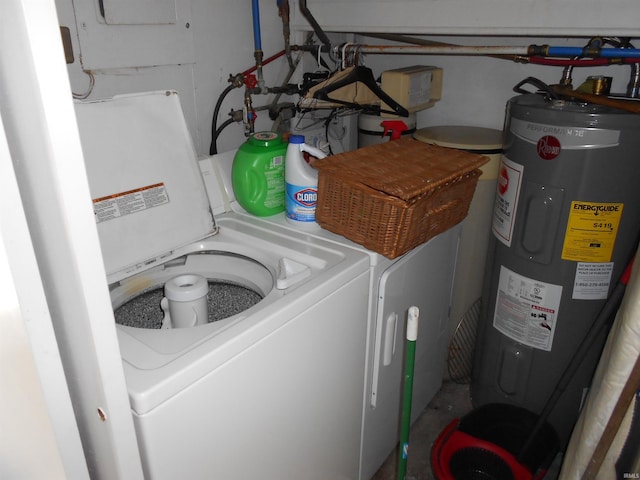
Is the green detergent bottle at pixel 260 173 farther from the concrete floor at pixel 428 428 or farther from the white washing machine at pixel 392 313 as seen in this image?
the concrete floor at pixel 428 428

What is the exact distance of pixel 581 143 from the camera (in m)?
1.71

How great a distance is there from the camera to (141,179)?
5.08 ft

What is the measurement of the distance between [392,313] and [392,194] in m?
0.50

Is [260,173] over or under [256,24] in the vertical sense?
under

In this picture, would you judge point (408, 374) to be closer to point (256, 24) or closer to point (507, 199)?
point (507, 199)

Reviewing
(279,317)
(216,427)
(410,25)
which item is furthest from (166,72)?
(216,427)

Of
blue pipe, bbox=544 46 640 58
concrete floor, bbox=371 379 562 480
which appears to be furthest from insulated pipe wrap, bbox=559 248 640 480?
blue pipe, bbox=544 46 640 58

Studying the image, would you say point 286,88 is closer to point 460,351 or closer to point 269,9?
point 269,9

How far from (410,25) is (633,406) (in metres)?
1.62

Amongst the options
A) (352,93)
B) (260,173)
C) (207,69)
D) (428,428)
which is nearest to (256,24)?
(207,69)

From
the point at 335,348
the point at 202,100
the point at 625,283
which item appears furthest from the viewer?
the point at 202,100

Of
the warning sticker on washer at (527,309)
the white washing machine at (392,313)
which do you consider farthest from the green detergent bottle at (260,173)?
the warning sticker on washer at (527,309)

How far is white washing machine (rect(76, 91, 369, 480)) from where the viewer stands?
3.54 ft

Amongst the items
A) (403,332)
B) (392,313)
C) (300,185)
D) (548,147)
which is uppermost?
(548,147)
